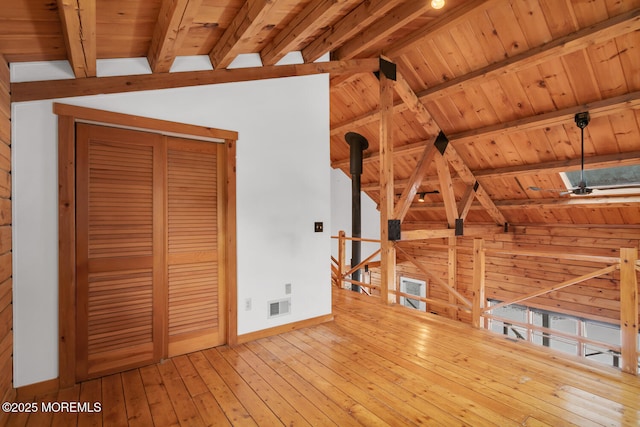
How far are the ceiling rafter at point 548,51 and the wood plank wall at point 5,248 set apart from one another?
4520 millimetres

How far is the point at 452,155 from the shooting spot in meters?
5.48

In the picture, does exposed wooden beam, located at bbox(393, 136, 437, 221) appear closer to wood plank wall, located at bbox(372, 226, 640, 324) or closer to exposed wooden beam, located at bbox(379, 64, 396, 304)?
exposed wooden beam, located at bbox(379, 64, 396, 304)

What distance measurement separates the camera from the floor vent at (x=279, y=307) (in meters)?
3.27

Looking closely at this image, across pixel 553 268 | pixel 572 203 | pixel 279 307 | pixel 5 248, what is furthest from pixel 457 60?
pixel 5 248

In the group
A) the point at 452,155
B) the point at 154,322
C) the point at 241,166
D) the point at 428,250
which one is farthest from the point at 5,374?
the point at 428,250

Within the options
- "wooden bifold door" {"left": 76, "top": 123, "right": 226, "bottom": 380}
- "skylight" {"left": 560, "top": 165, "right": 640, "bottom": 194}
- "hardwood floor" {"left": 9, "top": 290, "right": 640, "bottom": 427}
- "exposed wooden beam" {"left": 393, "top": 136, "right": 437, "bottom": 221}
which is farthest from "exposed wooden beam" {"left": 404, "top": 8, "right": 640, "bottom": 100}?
"wooden bifold door" {"left": 76, "top": 123, "right": 226, "bottom": 380}

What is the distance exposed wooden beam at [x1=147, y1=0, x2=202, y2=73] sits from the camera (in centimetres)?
181

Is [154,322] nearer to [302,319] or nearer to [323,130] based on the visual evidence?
[302,319]

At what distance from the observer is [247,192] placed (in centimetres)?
311

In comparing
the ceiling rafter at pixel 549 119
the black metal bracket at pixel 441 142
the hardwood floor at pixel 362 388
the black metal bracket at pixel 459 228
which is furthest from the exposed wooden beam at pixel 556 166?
the hardwood floor at pixel 362 388

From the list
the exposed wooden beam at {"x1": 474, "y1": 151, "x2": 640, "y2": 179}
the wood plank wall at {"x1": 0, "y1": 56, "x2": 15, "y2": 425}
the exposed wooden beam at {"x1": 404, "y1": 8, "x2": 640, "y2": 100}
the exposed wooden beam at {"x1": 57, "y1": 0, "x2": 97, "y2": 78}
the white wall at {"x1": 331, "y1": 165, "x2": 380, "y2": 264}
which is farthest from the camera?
the white wall at {"x1": 331, "y1": 165, "x2": 380, "y2": 264}

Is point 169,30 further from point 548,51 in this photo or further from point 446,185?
point 446,185

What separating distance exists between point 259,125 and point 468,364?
2.81 m

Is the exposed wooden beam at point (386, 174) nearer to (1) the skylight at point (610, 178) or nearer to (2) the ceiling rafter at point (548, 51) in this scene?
(2) the ceiling rafter at point (548, 51)
